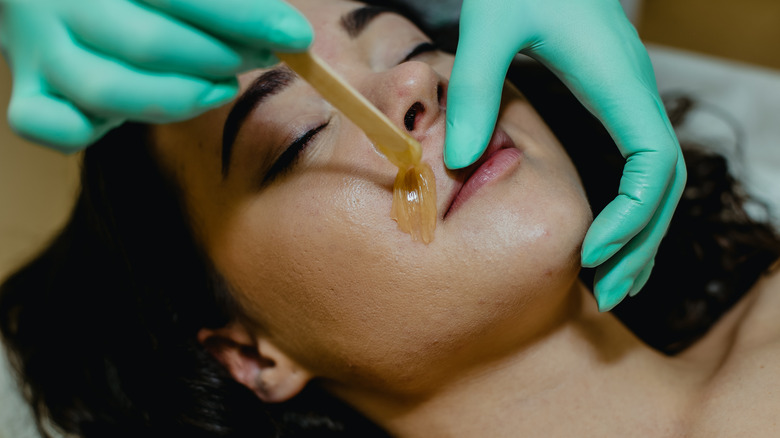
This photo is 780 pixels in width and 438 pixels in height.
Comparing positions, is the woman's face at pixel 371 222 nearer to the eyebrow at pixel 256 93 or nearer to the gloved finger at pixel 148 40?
the eyebrow at pixel 256 93

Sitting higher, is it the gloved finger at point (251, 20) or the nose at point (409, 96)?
the gloved finger at point (251, 20)

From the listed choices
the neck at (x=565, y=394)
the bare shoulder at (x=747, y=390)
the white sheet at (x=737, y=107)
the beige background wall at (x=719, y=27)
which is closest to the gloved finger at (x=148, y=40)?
the neck at (x=565, y=394)

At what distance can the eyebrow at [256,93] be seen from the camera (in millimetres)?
1049

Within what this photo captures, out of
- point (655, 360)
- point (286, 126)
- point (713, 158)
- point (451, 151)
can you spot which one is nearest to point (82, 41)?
point (286, 126)

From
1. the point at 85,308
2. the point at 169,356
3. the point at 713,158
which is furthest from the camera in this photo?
the point at 713,158

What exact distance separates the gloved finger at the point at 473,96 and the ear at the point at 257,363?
A: 0.54 m

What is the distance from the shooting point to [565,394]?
1.17 meters

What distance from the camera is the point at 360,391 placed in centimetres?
125

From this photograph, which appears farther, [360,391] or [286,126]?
[360,391]

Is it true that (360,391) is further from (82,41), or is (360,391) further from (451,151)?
(82,41)

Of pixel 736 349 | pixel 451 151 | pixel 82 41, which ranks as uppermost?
pixel 82 41

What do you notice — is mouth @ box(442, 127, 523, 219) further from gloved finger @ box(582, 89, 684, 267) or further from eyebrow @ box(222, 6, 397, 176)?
eyebrow @ box(222, 6, 397, 176)

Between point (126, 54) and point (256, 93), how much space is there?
26 cm

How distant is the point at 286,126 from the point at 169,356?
634mm
